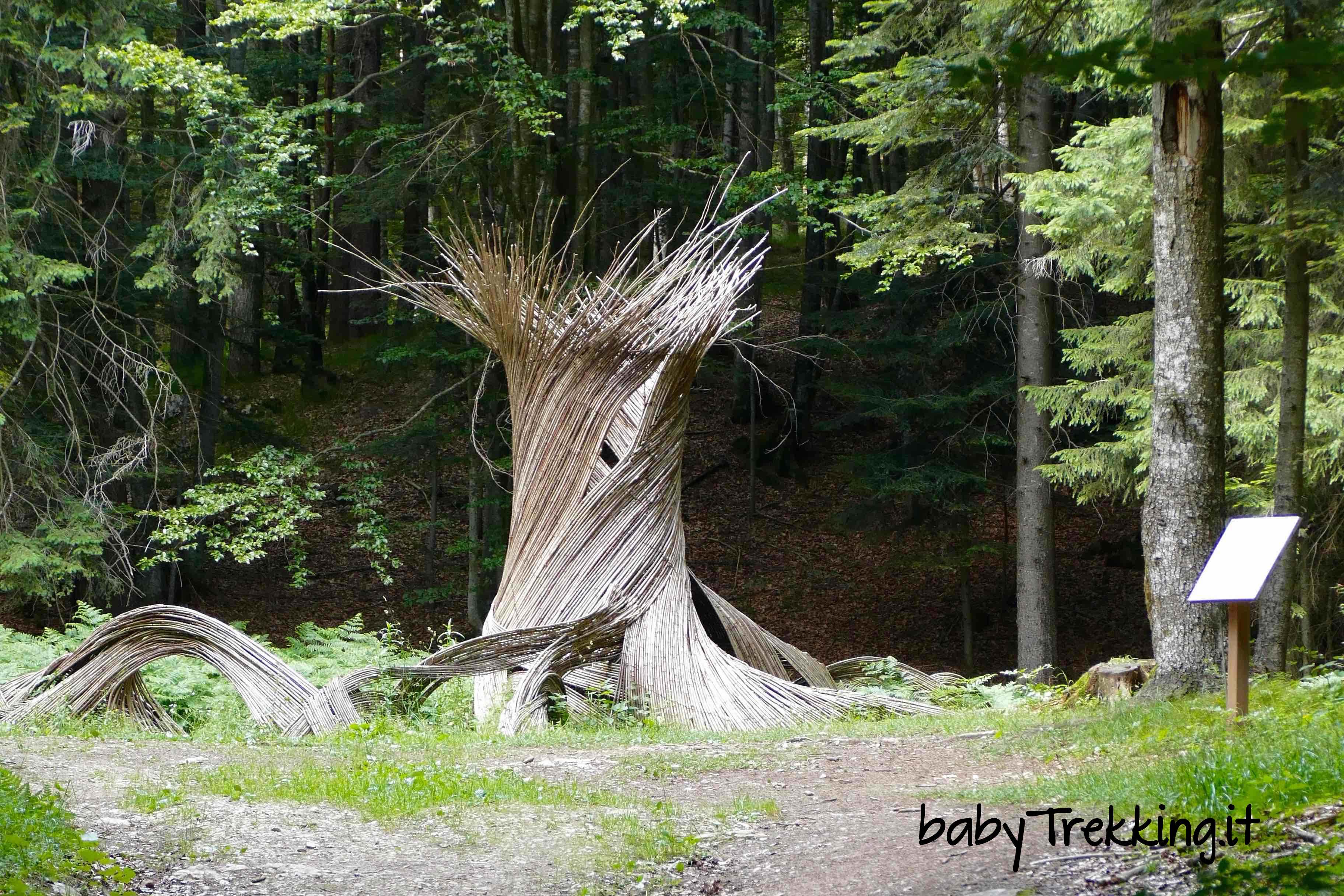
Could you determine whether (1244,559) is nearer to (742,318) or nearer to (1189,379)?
(1189,379)

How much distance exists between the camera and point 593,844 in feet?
13.1

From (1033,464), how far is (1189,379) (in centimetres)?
552

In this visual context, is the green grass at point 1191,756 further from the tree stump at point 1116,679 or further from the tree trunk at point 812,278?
the tree trunk at point 812,278

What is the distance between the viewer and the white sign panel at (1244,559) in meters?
4.28

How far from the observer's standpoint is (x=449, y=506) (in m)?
17.3

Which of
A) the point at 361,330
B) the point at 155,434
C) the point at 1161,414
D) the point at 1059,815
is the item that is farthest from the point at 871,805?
the point at 361,330

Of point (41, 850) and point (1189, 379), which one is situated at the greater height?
point (1189, 379)

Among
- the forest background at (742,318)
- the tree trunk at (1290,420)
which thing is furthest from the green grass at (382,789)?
A: the tree trunk at (1290,420)

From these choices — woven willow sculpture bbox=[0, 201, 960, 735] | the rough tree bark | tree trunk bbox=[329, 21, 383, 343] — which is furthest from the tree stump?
tree trunk bbox=[329, 21, 383, 343]

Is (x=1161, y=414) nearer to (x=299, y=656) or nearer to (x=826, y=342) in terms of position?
(x=299, y=656)

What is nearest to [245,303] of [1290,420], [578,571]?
[578,571]

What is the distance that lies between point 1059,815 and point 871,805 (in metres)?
0.80

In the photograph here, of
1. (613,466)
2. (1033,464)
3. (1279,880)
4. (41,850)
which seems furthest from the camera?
(1033,464)

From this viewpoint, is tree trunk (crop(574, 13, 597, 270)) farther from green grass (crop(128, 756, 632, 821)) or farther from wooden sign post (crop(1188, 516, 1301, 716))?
wooden sign post (crop(1188, 516, 1301, 716))
